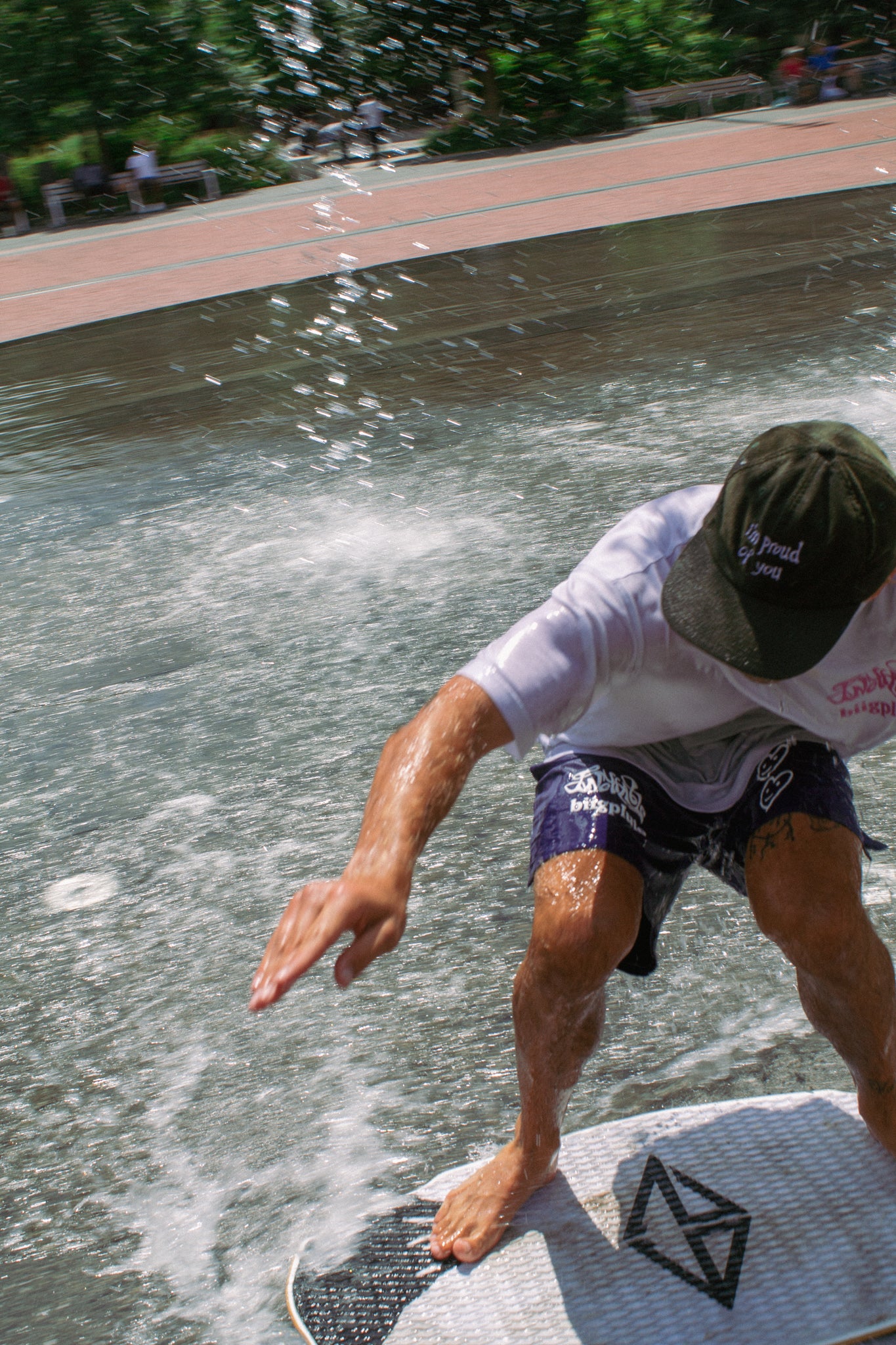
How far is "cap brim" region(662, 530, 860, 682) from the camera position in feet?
5.93

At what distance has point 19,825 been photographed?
11.9ft

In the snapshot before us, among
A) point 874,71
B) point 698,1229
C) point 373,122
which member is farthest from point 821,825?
point 874,71

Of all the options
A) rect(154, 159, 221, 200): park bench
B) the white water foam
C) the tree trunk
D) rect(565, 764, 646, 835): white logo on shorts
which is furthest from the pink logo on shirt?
the tree trunk

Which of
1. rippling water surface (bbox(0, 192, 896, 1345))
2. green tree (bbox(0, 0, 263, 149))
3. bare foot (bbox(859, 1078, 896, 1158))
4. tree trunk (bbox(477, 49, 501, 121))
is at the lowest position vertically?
rippling water surface (bbox(0, 192, 896, 1345))

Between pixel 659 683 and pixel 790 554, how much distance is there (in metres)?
0.32

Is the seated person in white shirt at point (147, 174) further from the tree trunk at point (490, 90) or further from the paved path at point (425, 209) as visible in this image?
the tree trunk at point (490, 90)

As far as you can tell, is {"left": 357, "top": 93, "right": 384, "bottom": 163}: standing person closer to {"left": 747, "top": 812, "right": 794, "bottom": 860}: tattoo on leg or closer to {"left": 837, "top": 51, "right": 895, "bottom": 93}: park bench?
{"left": 837, "top": 51, "right": 895, "bottom": 93}: park bench

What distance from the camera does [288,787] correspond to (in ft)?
11.9

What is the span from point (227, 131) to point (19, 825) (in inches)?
838

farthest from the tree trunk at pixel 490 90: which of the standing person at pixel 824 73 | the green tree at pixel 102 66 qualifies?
the standing person at pixel 824 73

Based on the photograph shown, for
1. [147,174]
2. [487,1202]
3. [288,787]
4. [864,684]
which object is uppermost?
[864,684]

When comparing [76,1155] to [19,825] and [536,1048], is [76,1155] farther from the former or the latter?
[19,825]

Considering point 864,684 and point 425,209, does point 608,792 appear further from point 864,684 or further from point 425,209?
point 425,209

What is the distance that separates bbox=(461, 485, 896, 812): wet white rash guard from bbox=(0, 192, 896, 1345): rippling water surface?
0.73 metres
